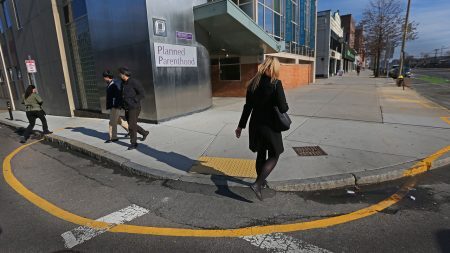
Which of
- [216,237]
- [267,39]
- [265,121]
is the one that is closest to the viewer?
[216,237]

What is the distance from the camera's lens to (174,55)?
9164mm

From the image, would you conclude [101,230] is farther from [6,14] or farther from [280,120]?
[6,14]

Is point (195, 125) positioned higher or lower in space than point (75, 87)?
lower

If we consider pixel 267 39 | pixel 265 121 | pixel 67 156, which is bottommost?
pixel 67 156

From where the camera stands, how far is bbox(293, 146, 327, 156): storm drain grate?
5.26 metres

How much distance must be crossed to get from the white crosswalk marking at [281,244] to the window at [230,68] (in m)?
13.7

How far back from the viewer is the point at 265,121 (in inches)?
137

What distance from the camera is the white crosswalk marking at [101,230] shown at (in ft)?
9.73

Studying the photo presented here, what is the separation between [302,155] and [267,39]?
802cm

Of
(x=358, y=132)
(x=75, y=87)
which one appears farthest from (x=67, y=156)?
(x=75, y=87)

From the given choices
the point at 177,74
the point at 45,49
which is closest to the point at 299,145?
the point at 177,74

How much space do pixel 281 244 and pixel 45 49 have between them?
49.9ft

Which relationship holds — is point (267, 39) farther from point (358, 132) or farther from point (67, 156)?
point (67, 156)

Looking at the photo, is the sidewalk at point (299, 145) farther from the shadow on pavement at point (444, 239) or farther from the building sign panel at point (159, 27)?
the building sign panel at point (159, 27)
